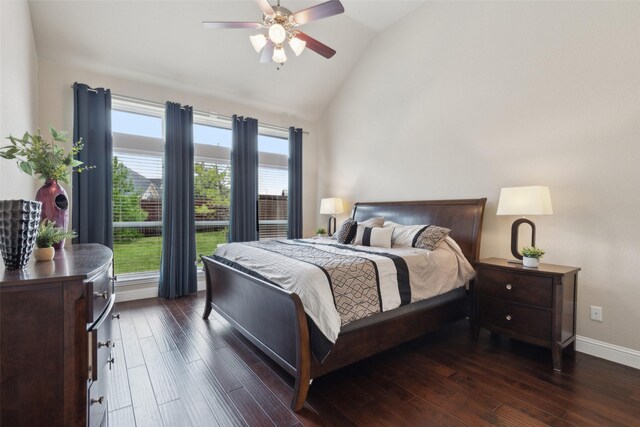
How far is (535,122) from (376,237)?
1.91 meters

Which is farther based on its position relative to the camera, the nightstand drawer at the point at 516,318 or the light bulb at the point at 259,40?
the light bulb at the point at 259,40

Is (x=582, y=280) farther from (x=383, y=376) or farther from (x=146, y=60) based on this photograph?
(x=146, y=60)

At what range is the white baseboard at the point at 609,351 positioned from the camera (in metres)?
2.38

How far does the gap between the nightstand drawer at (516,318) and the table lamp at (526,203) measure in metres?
0.49

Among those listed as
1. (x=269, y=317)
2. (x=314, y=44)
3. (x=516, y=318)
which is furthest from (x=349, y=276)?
(x=314, y=44)

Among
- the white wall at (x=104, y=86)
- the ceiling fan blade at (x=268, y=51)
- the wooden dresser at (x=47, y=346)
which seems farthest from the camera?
the white wall at (x=104, y=86)

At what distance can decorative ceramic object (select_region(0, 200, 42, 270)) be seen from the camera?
1291 mm

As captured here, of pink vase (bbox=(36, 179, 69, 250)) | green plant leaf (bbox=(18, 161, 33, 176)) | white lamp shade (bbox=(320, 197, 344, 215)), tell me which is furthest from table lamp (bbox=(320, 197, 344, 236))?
green plant leaf (bbox=(18, 161, 33, 176))

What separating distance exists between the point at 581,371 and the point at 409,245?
1.63 m

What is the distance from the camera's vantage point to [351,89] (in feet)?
16.8

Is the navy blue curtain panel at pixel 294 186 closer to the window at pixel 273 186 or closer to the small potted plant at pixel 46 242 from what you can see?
the window at pixel 273 186

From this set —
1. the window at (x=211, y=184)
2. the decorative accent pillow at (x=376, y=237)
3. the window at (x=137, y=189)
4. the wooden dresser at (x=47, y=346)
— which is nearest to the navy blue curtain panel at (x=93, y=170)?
the window at (x=137, y=189)

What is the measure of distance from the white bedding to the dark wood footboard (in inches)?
3.3

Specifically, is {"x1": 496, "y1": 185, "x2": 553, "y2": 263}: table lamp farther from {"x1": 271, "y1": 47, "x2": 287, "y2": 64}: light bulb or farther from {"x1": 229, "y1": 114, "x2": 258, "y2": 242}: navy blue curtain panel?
{"x1": 229, "y1": 114, "x2": 258, "y2": 242}: navy blue curtain panel
